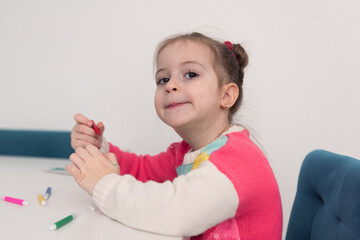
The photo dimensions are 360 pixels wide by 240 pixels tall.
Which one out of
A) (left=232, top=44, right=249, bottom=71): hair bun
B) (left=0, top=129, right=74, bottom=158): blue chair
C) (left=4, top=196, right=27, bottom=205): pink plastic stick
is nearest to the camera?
(left=4, top=196, right=27, bottom=205): pink plastic stick

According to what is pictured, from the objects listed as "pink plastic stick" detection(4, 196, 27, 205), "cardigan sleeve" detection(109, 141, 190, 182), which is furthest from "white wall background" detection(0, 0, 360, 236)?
"pink plastic stick" detection(4, 196, 27, 205)

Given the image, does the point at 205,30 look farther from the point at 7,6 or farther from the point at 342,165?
the point at 7,6

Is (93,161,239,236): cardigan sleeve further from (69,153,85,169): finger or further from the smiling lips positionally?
the smiling lips

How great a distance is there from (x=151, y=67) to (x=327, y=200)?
2.68ft

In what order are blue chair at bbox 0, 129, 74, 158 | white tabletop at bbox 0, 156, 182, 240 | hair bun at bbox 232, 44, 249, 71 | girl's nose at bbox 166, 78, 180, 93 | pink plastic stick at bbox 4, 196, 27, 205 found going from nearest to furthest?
white tabletop at bbox 0, 156, 182, 240
pink plastic stick at bbox 4, 196, 27, 205
girl's nose at bbox 166, 78, 180, 93
hair bun at bbox 232, 44, 249, 71
blue chair at bbox 0, 129, 74, 158

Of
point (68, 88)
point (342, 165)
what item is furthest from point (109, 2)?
point (342, 165)

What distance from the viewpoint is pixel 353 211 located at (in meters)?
0.46

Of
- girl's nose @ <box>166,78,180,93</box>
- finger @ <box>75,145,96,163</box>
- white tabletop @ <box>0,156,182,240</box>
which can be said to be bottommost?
white tabletop @ <box>0,156,182,240</box>

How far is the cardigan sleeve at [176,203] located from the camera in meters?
0.49

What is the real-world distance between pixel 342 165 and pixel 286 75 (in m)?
0.61

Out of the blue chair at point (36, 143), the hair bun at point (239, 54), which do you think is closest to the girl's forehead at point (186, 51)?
the hair bun at point (239, 54)

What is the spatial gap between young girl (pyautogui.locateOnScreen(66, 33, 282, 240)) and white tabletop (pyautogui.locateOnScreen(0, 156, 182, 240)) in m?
0.02

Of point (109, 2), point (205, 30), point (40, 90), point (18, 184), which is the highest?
point (109, 2)

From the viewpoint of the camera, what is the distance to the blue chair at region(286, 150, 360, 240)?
473 millimetres
